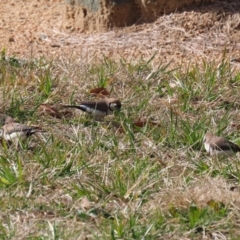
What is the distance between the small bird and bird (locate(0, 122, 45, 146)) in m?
0.47

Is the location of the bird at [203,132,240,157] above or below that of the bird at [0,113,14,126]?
below

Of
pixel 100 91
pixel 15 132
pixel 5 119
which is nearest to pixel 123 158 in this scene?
pixel 15 132

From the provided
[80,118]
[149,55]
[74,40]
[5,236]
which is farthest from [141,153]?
[74,40]

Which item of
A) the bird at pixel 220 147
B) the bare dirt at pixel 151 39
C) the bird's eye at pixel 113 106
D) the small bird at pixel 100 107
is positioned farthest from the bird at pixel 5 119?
the bare dirt at pixel 151 39

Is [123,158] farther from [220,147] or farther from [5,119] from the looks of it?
[5,119]

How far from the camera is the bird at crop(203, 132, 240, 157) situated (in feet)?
18.4

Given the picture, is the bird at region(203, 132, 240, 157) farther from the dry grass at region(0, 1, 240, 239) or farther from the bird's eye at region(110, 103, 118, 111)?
the bird's eye at region(110, 103, 118, 111)

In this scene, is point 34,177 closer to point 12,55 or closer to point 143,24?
point 12,55

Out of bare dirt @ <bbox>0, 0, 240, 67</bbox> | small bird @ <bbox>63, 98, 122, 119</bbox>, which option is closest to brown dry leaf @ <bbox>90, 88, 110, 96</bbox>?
small bird @ <bbox>63, 98, 122, 119</bbox>

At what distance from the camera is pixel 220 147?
5594 mm

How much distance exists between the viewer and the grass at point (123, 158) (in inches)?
191

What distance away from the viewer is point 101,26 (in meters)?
8.24

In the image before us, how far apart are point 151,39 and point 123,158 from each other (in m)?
2.56

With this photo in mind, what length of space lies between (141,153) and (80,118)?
0.71 meters
